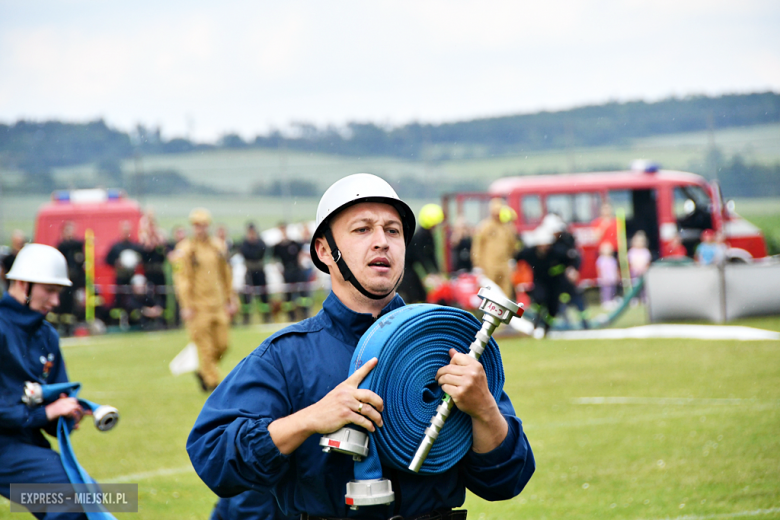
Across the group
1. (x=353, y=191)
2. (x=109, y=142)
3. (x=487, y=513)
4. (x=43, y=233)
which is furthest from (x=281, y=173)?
(x=353, y=191)

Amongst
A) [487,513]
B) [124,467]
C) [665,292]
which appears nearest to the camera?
[487,513]

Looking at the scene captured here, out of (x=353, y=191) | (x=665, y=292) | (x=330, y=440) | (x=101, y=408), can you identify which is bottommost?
(x=665, y=292)

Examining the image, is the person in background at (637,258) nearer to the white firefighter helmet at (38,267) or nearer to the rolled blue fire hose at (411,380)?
the white firefighter helmet at (38,267)

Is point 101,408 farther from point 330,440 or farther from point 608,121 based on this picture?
point 608,121

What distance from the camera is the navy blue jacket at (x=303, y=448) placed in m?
2.47

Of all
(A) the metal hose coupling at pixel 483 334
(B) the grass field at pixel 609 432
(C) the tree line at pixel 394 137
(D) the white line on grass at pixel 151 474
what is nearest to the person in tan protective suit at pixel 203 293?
(B) the grass field at pixel 609 432

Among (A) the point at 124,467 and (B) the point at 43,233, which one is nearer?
(A) the point at 124,467

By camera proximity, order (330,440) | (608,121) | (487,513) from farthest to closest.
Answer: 1. (608,121)
2. (487,513)
3. (330,440)

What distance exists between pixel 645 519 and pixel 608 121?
2399 centimetres

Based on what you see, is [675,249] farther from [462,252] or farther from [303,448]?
[303,448]

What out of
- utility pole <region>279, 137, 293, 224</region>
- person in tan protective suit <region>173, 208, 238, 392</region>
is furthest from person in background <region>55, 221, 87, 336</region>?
person in tan protective suit <region>173, 208, 238, 392</region>

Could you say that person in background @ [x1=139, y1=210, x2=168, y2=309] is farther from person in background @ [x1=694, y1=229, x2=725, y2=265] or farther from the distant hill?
person in background @ [x1=694, y1=229, x2=725, y2=265]

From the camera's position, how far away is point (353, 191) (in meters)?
2.72

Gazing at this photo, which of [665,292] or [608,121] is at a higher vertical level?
[608,121]
